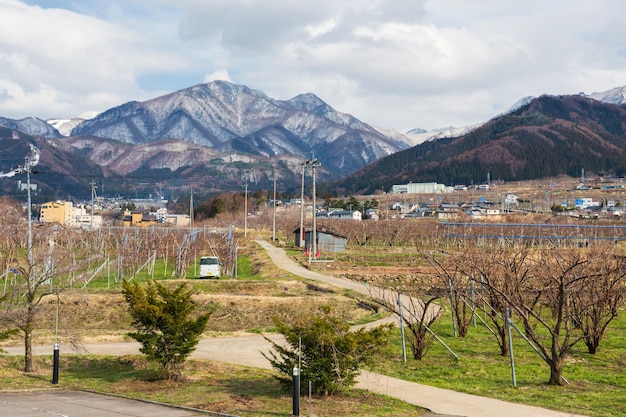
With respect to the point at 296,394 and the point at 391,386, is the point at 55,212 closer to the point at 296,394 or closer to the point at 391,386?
the point at 391,386

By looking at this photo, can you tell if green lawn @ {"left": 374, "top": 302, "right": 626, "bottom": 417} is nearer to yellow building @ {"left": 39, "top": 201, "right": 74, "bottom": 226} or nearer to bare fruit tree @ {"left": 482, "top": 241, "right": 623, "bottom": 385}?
bare fruit tree @ {"left": 482, "top": 241, "right": 623, "bottom": 385}

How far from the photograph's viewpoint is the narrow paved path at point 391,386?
13.1 metres

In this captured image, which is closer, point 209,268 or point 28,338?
point 28,338

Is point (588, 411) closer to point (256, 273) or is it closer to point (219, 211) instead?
point (256, 273)

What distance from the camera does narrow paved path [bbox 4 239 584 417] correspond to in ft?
43.0

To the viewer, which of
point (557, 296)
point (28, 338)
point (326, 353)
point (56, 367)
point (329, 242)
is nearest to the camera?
point (326, 353)

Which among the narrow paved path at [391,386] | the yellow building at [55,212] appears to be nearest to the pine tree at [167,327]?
the narrow paved path at [391,386]

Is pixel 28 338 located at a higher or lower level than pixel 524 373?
higher

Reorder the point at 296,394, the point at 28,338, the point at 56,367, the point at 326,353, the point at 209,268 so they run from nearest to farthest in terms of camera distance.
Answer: the point at 296,394, the point at 326,353, the point at 56,367, the point at 28,338, the point at 209,268

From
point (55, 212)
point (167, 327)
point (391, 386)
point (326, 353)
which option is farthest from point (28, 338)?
point (55, 212)

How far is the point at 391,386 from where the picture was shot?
50.7 feet

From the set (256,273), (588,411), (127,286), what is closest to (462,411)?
(588,411)

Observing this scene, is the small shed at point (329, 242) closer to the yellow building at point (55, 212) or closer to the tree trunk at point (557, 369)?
the tree trunk at point (557, 369)

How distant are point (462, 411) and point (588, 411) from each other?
2.44 m
